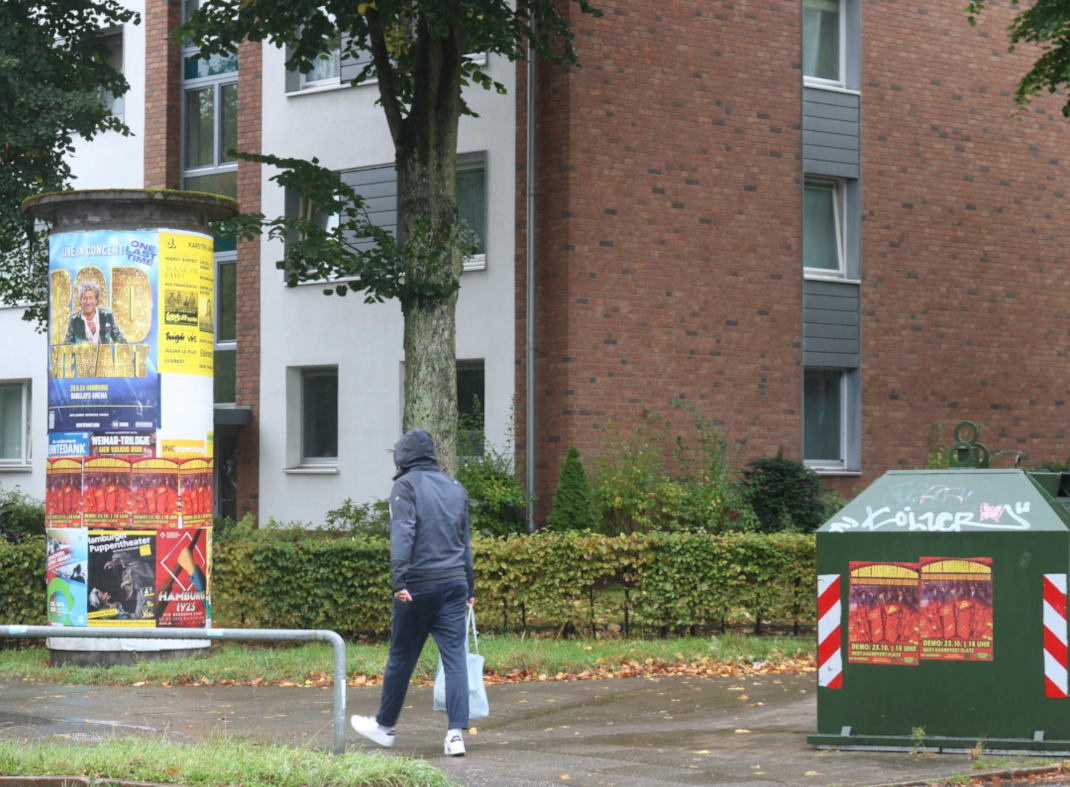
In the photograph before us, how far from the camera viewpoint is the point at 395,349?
2075 centimetres

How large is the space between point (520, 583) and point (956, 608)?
21.9 ft

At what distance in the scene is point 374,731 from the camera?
8.41 metres

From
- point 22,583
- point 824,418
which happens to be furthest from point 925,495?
point 824,418

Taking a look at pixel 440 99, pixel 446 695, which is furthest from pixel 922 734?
pixel 440 99

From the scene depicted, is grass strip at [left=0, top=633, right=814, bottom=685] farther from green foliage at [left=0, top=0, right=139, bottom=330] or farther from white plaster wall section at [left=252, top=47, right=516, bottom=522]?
white plaster wall section at [left=252, top=47, right=516, bottom=522]

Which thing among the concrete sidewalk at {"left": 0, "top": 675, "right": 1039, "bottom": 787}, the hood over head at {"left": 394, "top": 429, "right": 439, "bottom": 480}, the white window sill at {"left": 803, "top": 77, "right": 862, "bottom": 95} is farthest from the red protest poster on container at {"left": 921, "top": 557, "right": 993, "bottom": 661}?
the white window sill at {"left": 803, "top": 77, "right": 862, "bottom": 95}

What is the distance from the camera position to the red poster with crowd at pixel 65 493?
1277 cm

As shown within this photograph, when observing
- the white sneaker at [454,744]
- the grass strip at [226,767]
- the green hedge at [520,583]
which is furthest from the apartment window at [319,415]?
the grass strip at [226,767]

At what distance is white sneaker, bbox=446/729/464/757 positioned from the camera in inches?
319

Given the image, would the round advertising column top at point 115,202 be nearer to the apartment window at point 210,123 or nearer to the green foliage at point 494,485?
the green foliage at point 494,485

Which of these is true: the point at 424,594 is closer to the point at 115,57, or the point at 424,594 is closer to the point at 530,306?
the point at 530,306

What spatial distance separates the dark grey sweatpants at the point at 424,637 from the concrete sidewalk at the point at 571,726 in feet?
1.08

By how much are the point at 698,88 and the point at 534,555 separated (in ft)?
27.1

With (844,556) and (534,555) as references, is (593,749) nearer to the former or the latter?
(844,556)
